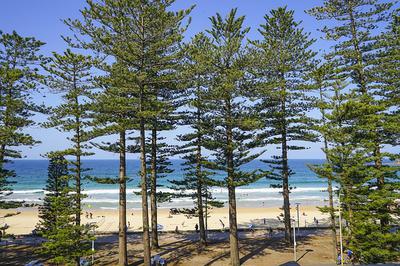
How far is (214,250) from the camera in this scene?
2320 centimetres

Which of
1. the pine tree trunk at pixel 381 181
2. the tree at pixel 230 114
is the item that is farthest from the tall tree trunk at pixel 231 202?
the pine tree trunk at pixel 381 181

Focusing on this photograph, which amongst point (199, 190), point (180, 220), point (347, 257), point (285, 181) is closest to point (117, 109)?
point (199, 190)

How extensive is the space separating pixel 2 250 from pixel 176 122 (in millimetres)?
15833

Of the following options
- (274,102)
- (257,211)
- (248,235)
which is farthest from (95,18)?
(257,211)

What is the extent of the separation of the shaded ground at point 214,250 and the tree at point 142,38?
505 centimetres

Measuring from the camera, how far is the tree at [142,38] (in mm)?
16938

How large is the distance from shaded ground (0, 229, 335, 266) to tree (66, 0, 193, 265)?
16.6 ft

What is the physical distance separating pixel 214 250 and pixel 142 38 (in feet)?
48.6

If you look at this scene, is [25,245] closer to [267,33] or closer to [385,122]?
[267,33]

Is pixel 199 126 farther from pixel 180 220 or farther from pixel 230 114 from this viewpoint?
pixel 180 220

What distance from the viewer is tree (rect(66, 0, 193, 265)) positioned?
16.9m

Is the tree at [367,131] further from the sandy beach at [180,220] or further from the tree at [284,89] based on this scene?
the sandy beach at [180,220]

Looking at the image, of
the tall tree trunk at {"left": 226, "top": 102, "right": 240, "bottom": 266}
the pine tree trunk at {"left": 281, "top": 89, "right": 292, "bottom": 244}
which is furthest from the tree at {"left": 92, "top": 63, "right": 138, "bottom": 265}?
the pine tree trunk at {"left": 281, "top": 89, "right": 292, "bottom": 244}

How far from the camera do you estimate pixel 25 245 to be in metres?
26.6
